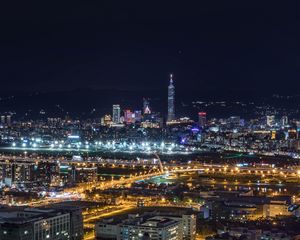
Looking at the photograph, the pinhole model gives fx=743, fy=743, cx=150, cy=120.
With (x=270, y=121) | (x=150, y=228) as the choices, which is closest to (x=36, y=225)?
(x=150, y=228)

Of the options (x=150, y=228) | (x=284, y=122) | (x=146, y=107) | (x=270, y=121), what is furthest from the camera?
(x=146, y=107)

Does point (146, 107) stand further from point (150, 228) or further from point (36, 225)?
point (36, 225)

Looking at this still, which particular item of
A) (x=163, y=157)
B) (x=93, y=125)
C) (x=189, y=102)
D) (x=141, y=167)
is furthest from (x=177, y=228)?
(x=189, y=102)

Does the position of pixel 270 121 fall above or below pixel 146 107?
below

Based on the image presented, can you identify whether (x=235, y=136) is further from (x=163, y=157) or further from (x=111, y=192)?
(x=111, y=192)

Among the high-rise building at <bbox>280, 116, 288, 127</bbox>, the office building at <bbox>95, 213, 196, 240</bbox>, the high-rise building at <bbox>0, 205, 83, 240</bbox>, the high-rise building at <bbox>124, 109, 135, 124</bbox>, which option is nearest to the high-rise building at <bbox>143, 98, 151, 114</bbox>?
the high-rise building at <bbox>124, 109, 135, 124</bbox>

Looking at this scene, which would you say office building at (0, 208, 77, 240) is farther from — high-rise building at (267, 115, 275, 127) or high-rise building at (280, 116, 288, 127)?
high-rise building at (267, 115, 275, 127)

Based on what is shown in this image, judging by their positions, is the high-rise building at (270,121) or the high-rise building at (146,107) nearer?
the high-rise building at (270,121)

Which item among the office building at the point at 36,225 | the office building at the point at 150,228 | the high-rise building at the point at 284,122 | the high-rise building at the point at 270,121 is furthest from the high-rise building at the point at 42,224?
the high-rise building at the point at 270,121

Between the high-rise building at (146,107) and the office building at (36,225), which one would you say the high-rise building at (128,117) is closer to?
the high-rise building at (146,107)

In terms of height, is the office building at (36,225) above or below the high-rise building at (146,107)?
below

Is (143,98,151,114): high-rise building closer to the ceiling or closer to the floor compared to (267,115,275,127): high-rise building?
closer to the ceiling
